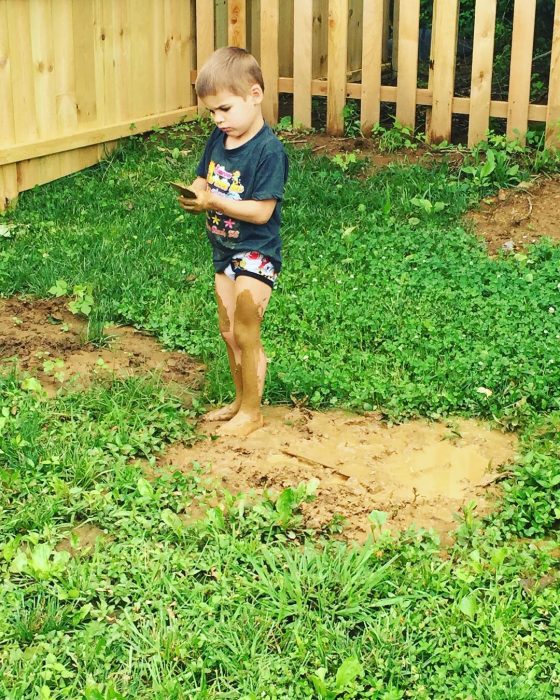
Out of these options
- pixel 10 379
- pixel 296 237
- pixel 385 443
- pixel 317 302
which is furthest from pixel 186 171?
pixel 385 443

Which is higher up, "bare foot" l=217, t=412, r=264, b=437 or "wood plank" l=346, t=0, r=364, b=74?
"wood plank" l=346, t=0, r=364, b=74

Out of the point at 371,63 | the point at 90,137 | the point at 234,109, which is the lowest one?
the point at 90,137

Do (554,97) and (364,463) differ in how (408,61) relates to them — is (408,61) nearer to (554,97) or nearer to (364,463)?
(554,97)

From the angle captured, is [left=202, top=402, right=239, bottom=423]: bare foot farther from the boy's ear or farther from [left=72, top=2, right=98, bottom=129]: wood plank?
[left=72, top=2, right=98, bottom=129]: wood plank

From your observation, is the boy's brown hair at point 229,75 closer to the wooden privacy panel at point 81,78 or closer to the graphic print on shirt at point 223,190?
the graphic print on shirt at point 223,190

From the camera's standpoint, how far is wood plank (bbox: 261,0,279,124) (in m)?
8.18

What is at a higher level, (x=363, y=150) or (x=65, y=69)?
(x=65, y=69)

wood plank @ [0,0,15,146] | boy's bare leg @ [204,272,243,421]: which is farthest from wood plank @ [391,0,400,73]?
boy's bare leg @ [204,272,243,421]

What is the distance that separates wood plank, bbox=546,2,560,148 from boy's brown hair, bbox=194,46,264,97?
13.1 feet

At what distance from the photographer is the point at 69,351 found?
527 cm

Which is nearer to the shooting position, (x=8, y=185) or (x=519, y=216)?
(x=519, y=216)

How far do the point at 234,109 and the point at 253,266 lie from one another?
0.62m

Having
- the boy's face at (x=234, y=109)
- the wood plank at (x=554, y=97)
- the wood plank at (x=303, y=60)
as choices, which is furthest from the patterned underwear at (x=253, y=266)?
the wood plank at (x=303, y=60)

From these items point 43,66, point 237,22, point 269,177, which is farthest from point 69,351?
point 237,22
